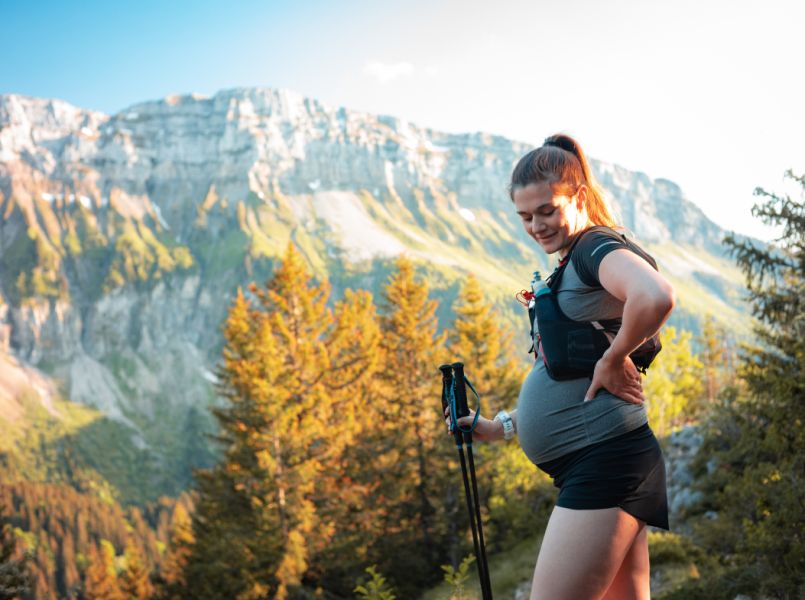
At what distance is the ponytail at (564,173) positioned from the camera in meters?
2.51

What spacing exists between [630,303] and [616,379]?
1.25 ft

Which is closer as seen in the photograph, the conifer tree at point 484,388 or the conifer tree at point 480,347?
the conifer tree at point 484,388

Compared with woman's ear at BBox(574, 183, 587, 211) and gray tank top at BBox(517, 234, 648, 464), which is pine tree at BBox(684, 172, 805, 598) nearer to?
gray tank top at BBox(517, 234, 648, 464)

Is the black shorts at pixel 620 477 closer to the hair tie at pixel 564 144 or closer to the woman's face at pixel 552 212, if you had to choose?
the woman's face at pixel 552 212

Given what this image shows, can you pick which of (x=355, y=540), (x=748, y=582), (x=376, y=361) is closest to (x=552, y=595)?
(x=748, y=582)

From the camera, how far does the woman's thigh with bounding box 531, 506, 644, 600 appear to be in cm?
221

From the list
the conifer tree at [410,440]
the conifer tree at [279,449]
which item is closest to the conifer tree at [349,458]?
the conifer tree at [279,449]

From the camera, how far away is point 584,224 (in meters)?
2.61

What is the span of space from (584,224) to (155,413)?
201900 millimetres

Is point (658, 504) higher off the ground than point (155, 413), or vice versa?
point (658, 504)

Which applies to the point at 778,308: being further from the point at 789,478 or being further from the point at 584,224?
the point at 584,224

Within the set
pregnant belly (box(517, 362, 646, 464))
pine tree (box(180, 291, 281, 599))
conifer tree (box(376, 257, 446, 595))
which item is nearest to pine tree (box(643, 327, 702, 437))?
conifer tree (box(376, 257, 446, 595))

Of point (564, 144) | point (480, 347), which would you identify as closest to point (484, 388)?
point (480, 347)

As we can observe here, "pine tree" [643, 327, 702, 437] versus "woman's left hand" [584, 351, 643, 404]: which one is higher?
"woman's left hand" [584, 351, 643, 404]
